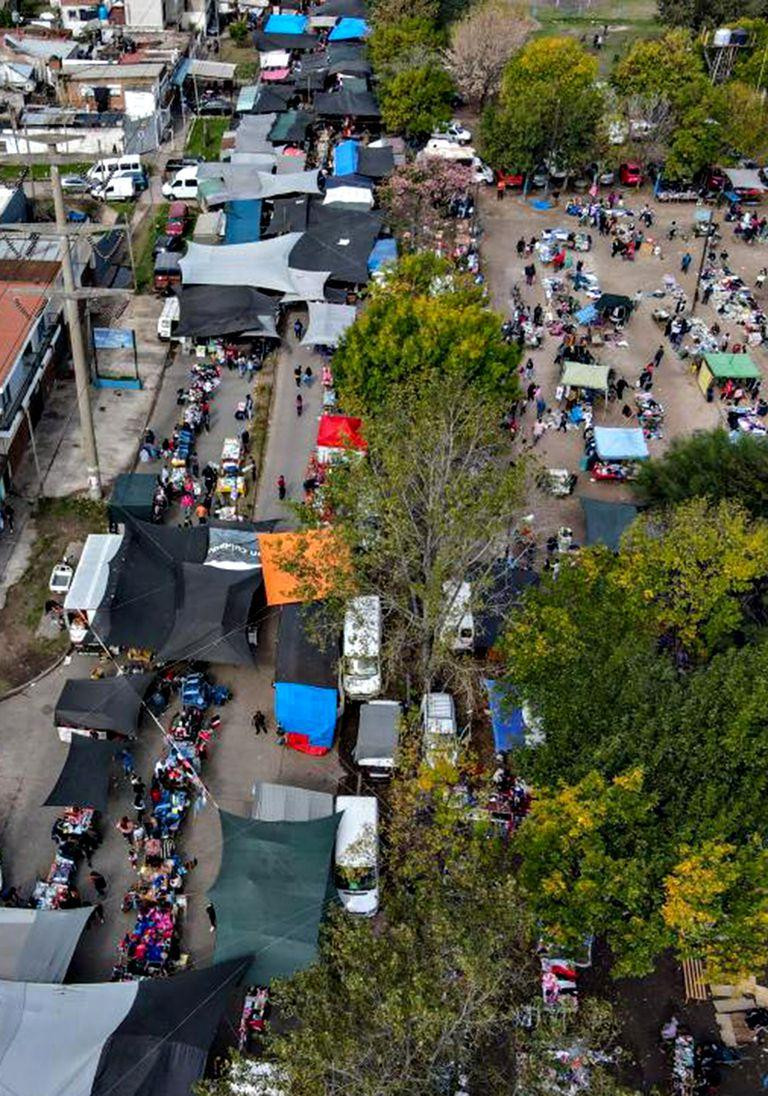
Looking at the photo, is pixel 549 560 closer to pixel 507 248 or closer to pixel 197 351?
pixel 197 351

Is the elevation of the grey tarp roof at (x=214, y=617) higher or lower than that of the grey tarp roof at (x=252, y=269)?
lower

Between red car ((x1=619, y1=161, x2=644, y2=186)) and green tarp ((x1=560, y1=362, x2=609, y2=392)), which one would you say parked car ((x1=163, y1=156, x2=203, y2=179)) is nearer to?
red car ((x1=619, y1=161, x2=644, y2=186))

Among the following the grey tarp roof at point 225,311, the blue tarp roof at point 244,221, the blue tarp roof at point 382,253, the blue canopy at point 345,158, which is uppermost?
the blue canopy at point 345,158

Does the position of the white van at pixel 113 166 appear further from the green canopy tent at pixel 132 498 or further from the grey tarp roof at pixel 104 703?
the grey tarp roof at pixel 104 703

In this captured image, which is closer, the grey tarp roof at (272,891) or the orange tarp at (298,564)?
the grey tarp roof at (272,891)

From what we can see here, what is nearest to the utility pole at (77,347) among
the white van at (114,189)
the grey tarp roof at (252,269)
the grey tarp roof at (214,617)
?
the grey tarp roof at (214,617)

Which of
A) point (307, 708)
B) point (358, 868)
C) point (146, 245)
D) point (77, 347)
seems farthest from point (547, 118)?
point (358, 868)
